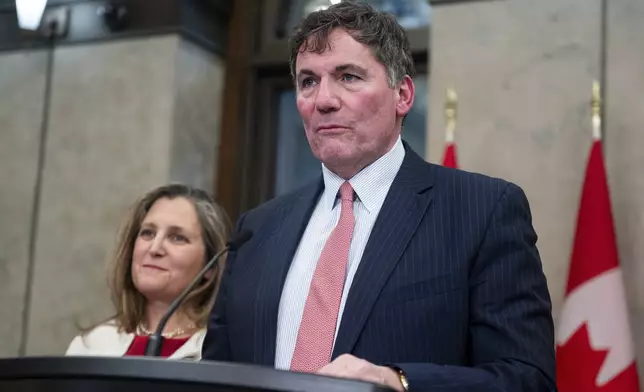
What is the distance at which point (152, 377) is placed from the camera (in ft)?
4.11

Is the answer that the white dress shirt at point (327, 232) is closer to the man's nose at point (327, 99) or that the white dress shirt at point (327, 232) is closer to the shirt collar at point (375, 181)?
the shirt collar at point (375, 181)

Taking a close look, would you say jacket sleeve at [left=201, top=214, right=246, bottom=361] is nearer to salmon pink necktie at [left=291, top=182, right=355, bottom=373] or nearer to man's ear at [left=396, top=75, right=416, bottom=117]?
salmon pink necktie at [left=291, top=182, right=355, bottom=373]

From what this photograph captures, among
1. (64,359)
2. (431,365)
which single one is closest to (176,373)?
(64,359)

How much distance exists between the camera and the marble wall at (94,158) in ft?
14.6

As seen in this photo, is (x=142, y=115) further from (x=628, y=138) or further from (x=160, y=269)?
(x=628, y=138)

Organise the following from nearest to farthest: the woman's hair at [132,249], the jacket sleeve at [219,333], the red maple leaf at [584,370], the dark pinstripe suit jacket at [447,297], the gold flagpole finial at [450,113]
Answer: the dark pinstripe suit jacket at [447,297], the jacket sleeve at [219,333], the red maple leaf at [584,370], the woman's hair at [132,249], the gold flagpole finial at [450,113]

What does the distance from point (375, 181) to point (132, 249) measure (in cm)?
157

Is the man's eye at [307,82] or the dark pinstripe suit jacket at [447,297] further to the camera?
the man's eye at [307,82]

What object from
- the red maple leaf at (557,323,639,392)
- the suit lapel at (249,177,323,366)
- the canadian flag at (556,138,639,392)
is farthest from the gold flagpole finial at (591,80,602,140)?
the suit lapel at (249,177,323,366)

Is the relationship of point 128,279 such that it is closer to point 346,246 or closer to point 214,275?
point 214,275

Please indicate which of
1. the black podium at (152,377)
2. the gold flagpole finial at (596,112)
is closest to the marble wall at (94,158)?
the gold flagpole finial at (596,112)

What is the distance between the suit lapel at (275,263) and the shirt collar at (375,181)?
0.30ft

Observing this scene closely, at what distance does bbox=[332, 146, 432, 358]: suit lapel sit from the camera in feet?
6.04

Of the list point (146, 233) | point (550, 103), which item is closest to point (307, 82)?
point (146, 233)
